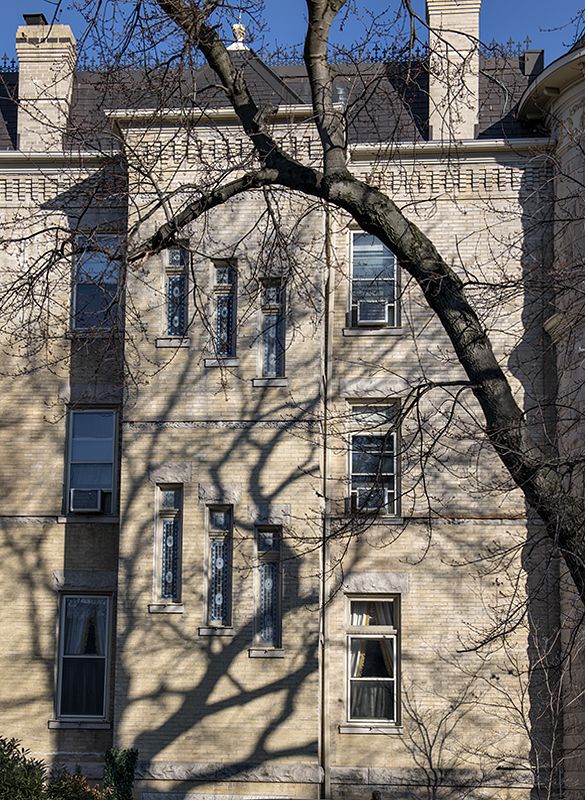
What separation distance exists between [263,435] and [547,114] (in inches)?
290

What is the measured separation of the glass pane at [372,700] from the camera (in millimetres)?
14719

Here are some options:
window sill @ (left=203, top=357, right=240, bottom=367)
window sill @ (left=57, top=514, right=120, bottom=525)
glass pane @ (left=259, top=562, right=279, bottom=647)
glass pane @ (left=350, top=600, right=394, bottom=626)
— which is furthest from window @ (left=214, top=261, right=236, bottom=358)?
glass pane @ (left=350, top=600, right=394, bottom=626)

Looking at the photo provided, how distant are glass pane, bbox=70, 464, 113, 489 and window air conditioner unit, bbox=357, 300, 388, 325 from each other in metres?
5.01

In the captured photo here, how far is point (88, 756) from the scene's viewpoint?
48.2 feet

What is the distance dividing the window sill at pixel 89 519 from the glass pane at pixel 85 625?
129cm

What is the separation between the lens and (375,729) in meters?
14.3

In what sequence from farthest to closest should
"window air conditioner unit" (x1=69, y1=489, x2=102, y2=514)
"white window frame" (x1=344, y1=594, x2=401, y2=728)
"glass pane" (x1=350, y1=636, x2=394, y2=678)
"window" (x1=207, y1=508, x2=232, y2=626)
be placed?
"window air conditioner unit" (x1=69, y1=489, x2=102, y2=514)
"glass pane" (x1=350, y1=636, x2=394, y2=678)
"white window frame" (x1=344, y1=594, x2=401, y2=728)
"window" (x1=207, y1=508, x2=232, y2=626)

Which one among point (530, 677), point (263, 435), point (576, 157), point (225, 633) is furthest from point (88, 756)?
point (576, 157)

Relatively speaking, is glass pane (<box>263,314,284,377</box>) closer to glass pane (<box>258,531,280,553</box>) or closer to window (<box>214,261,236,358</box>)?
window (<box>214,261,236,358</box>)

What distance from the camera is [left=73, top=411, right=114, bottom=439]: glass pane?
16.2 m

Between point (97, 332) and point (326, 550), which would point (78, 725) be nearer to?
point (326, 550)

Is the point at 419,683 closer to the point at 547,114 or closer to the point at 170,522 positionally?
the point at 170,522

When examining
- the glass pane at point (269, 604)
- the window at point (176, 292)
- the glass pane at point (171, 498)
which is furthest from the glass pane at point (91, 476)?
the glass pane at point (269, 604)

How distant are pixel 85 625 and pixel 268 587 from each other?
3.30 m
